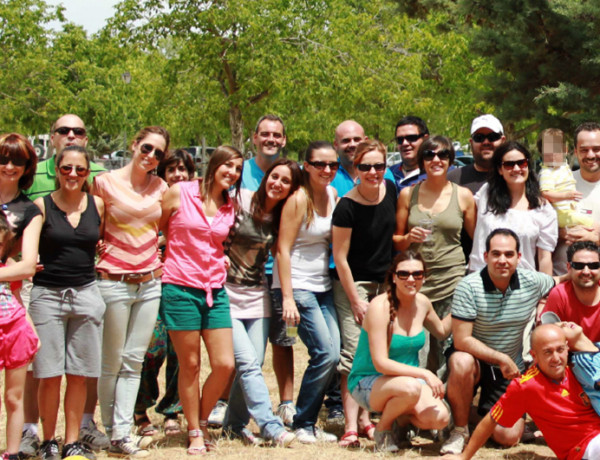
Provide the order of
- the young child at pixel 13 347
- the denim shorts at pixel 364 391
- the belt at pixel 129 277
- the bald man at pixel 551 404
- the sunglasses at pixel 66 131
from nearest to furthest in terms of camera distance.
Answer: the young child at pixel 13 347, the bald man at pixel 551 404, the belt at pixel 129 277, the denim shorts at pixel 364 391, the sunglasses at pixel 66 131

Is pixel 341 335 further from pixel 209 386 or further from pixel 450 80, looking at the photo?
pixel 450 80

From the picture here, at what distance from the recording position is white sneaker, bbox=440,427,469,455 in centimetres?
530

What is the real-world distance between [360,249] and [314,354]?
84 centimetres

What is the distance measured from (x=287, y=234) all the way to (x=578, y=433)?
7.71 ft

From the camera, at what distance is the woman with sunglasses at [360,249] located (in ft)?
18.4

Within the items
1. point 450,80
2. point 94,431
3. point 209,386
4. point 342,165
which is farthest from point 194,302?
point 450,80

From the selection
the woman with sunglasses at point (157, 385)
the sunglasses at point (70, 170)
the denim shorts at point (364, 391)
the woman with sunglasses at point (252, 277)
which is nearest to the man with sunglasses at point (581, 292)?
the denim shorts at point (364, 391)

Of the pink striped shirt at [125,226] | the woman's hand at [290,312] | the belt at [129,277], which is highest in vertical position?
the pink striped shirt at [125,226]

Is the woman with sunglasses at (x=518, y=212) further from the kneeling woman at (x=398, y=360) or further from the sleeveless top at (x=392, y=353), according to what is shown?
the sleeveless top at (x=392, y=353)

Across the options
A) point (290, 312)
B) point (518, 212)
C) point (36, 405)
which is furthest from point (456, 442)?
point (36, 405)

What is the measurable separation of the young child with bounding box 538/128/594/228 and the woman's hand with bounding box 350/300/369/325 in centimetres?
159

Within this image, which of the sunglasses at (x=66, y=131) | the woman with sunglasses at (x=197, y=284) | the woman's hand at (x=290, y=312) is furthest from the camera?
the sunglasses at (x=66, y=131)

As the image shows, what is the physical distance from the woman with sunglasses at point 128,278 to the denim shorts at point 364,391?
151 cm

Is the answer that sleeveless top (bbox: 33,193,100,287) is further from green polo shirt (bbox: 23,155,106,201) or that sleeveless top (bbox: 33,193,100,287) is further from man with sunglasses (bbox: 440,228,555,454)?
man with sunglasses (bbox: 440,228,555,454)
